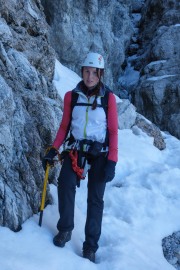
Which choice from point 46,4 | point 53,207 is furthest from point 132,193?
point 46,4

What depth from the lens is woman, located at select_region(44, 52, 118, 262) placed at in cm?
531

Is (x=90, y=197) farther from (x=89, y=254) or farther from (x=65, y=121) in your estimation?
(x=65, y=121)

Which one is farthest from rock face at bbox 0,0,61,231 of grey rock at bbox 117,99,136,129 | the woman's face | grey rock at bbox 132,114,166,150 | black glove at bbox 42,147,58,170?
grey rock at bbox 132,114,166,150

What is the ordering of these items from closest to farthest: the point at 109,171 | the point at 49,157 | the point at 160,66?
the point at 109,171
the point at 49,157
the point at 160,66

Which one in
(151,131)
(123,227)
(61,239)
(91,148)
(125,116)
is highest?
(91,148)

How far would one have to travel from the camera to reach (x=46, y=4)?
83.1 feet

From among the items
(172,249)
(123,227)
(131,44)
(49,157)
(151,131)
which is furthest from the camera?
(131,44)

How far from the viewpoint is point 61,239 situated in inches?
208

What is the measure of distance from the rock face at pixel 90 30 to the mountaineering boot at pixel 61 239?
22.1m

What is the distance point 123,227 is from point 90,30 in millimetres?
25507

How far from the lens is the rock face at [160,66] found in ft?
93.4

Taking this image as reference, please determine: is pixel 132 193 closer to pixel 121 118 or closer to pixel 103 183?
pixel 103 183

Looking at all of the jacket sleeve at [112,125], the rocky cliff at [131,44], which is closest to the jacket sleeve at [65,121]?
the jacket sleeve at [112,125]

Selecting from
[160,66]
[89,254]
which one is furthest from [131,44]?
[89,254]
